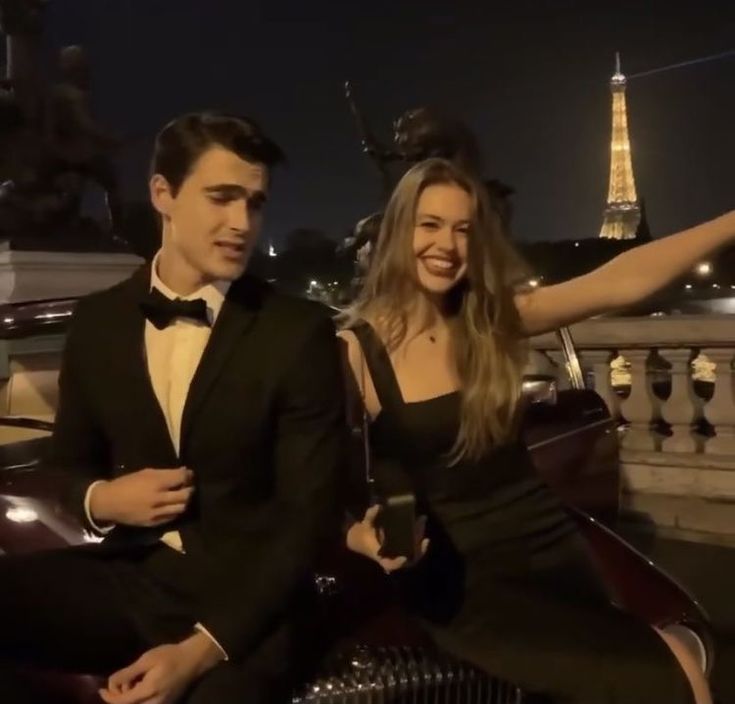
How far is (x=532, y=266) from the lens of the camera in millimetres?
2906

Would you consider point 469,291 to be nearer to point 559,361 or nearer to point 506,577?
point 506,577

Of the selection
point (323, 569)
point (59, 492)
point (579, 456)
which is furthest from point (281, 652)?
point (579, 456)

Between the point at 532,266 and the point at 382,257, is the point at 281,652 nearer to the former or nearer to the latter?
the point at 382,257

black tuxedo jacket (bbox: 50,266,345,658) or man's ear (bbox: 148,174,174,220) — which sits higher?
man's ear (bbox: 148,174,174,220)

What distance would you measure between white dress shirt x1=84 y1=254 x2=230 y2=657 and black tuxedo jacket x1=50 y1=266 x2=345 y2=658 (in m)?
0.02

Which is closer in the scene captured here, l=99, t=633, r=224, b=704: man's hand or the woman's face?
l=99, t=633, r=224, b=704: man's hand

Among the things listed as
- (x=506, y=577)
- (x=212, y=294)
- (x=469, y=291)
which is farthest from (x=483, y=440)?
(x=212, y=294)

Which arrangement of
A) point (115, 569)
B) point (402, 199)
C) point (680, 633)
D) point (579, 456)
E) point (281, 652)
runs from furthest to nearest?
1. point (579, 456)
2. point (402, 199)
3. point (680, 633)
4. point (115, 569)
5. point (281, 652)

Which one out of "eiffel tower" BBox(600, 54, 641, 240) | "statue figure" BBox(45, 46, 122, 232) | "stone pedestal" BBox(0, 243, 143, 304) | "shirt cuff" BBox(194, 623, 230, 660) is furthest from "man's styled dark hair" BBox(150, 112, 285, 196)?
"eiffel tower" BBox(600, 54, 641, 240)

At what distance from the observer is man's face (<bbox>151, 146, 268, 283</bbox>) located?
6.66 ft

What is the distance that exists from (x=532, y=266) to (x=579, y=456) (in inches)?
51.9

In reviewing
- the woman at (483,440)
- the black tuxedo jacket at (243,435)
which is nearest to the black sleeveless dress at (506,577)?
the woman at (483,440)

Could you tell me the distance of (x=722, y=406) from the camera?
6.09 m

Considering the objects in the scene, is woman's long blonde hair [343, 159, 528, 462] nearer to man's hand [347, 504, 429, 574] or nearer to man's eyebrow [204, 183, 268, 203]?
man's hand [347, 504, 429, 574]
